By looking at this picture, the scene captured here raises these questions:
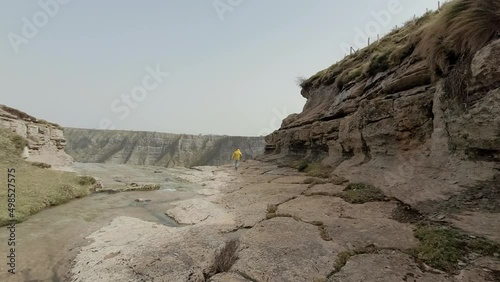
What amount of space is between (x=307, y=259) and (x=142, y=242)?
11.5 feet

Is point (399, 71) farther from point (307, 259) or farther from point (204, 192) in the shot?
point (204, 192)

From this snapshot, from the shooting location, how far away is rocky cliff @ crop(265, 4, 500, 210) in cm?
534

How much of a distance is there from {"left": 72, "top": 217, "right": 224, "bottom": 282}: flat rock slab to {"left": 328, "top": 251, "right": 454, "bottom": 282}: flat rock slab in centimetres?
228

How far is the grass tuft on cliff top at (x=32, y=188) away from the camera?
7887 mm

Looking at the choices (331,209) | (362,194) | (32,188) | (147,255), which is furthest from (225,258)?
(32,188)

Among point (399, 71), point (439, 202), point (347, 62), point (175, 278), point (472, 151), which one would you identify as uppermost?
point (347, 62)

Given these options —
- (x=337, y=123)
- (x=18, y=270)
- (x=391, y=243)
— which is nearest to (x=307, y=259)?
(x=391, y=243)

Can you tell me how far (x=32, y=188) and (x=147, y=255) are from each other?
8.15m

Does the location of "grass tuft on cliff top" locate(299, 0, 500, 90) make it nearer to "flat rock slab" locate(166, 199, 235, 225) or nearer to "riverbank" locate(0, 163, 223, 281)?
"flat rock slab" locate(166, 199, 235, 225)

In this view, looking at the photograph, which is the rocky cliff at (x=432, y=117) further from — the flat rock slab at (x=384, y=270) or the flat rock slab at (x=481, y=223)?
the flat rock slab at (x=384, y=270)

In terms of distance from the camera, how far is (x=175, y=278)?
13.1ft

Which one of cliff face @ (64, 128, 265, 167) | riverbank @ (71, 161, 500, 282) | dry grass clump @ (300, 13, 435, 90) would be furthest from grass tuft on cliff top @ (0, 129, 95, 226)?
cliff face @ (64, 128, 265, 167)

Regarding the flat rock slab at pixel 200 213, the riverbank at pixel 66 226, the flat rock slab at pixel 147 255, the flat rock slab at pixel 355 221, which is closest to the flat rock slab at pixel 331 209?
the flat rock slab at pixel 355 221

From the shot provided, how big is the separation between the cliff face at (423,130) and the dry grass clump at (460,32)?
1.43 feet
